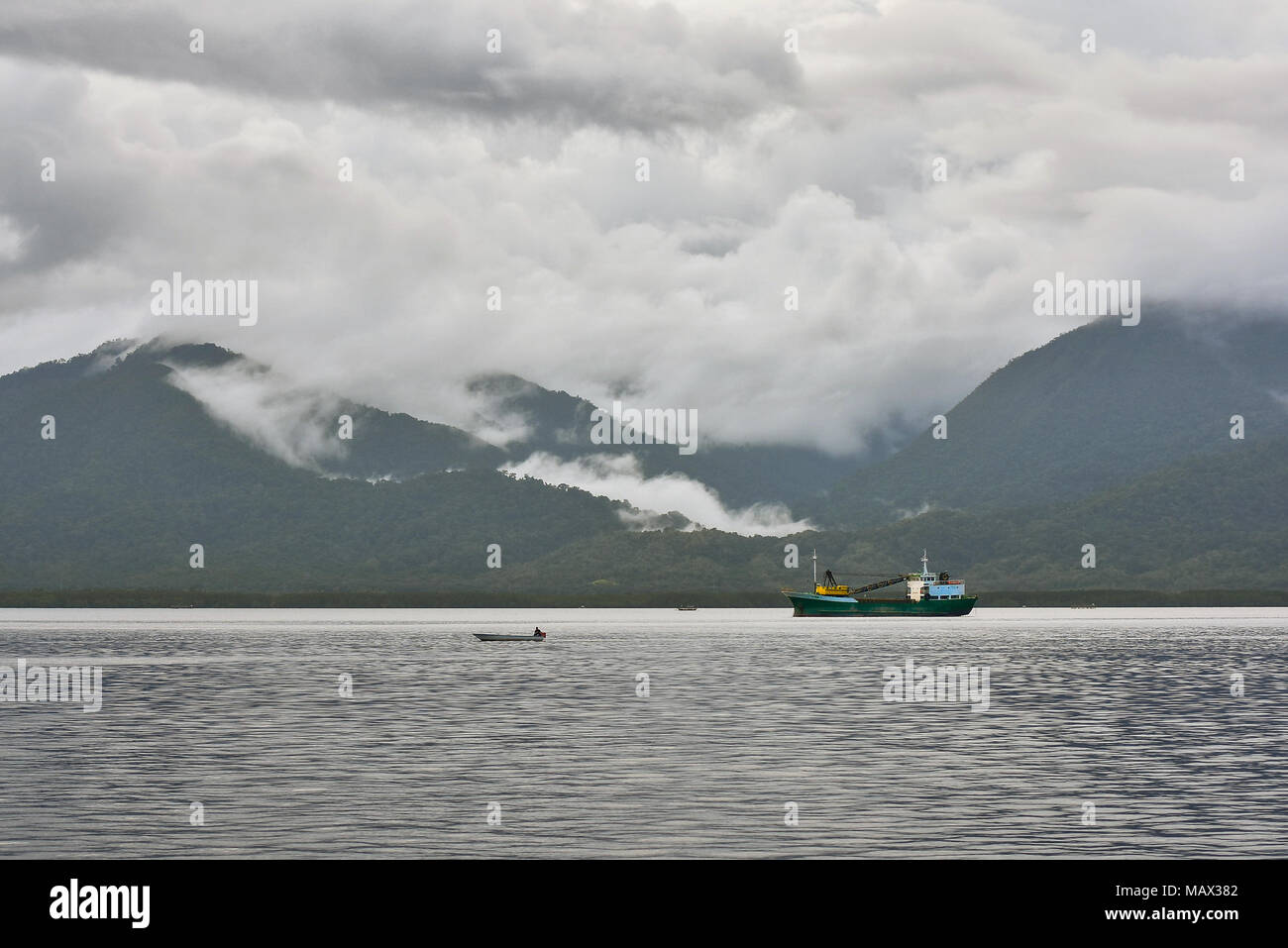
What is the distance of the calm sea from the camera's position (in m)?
45.6

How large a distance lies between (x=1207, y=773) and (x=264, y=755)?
131 ft

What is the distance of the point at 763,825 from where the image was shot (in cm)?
4788

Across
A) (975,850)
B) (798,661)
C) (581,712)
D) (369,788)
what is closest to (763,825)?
(975,850)

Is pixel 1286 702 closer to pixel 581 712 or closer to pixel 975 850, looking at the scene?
pixel 581 712

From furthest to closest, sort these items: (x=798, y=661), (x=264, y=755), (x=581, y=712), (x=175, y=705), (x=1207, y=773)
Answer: (x=798, y=661)
(x=175, y=705)
(x=581, y=712)
(x=264, y=755)
(x=1207, y=773)

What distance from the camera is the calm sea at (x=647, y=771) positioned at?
45.6 metres

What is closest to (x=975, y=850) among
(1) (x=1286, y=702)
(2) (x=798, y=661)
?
(1) (x=1286, y=702)

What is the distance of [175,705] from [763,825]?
60943 mm

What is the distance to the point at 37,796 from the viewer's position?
55188mm

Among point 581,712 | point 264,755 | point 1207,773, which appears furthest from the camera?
point 581,712

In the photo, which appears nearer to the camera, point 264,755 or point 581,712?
point 264,755

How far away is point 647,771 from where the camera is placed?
204 feet
